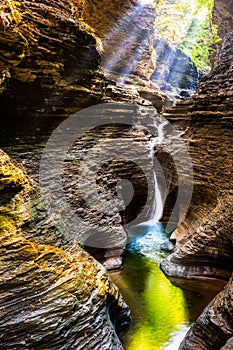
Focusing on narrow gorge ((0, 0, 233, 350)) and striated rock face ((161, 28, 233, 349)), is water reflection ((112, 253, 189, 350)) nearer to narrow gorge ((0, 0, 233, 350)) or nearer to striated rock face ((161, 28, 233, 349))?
narrow gorge ((0, 0, 233, 350))

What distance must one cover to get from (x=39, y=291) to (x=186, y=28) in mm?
28867

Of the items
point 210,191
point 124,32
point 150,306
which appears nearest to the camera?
point 150,306

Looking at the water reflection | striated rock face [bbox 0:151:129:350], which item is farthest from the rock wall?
the water reflection

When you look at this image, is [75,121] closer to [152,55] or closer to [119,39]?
[119,39]

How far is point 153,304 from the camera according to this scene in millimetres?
5992

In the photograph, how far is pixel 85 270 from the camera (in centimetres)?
470

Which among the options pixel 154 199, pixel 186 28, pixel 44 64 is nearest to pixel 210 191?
pixel 154 199

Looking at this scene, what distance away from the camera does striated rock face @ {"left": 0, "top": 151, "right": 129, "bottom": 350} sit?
3551mm

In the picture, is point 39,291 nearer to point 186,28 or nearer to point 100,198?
point 100,198

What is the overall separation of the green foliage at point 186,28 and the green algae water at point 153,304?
22.3m

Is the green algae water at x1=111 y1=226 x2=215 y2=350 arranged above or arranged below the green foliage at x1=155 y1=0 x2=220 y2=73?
below

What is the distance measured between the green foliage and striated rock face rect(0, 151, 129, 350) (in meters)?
24.4

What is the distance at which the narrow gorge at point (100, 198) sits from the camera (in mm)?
4020

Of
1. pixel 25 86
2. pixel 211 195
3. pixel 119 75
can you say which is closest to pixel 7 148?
pixel 25 86
